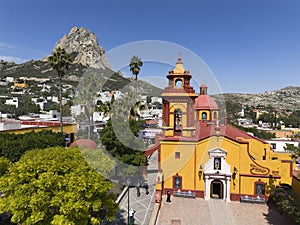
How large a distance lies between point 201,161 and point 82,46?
154512mm

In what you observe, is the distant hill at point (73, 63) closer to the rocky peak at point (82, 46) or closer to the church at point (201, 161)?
the rocky peak at point (82, 46)

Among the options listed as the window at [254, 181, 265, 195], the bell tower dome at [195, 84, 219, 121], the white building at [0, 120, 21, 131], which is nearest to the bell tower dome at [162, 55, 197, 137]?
the window at [254, 181, 265, 195]

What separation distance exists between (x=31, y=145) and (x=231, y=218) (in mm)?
18776

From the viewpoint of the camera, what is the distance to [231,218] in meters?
16.0

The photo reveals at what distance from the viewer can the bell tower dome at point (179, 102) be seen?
758 inches

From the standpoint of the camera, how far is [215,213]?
1673cm

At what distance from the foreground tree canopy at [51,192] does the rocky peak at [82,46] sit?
124 m

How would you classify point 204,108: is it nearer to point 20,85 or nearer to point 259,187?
point 259,187

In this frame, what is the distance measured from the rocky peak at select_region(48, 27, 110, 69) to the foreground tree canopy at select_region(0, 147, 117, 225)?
124 meters

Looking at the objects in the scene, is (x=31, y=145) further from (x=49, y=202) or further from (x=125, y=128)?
(x=49, y=202)

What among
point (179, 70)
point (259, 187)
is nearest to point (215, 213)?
point (259, 187)

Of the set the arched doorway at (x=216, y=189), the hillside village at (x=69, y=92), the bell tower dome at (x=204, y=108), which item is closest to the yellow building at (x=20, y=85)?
the hillside village at (x=69, y=92)

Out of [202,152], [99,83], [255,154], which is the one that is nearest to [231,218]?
[202,152]

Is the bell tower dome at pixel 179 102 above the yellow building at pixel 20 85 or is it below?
below
